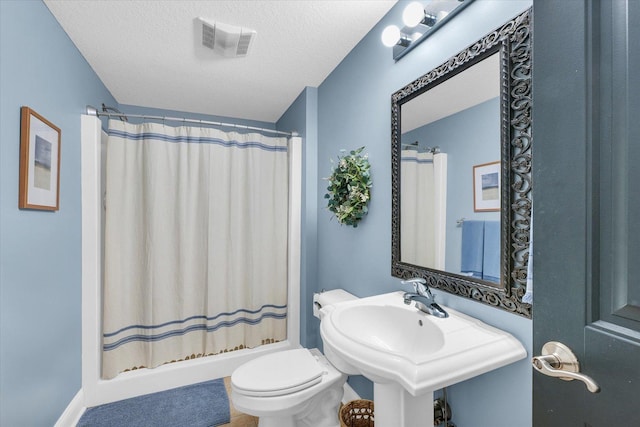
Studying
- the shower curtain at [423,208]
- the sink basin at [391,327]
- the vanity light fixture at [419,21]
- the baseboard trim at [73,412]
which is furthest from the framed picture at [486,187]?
the baseboard trim at [73,412]

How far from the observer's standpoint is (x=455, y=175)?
3.80ft

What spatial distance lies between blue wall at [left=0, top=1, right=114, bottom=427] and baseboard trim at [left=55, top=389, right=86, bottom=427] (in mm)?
43

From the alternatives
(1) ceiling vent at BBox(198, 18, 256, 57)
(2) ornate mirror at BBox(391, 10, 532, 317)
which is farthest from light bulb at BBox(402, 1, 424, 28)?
(1) ceiling vent at BBox(198, 18, 256, 57)

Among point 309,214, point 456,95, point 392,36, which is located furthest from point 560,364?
point 309,214

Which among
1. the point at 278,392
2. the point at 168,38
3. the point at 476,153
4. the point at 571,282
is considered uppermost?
the point at 168,38

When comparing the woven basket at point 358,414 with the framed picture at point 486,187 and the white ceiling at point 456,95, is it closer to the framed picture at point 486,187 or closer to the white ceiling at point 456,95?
the framed picture at point 486,187

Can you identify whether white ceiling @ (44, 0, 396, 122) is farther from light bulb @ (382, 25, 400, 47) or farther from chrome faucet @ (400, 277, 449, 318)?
chrome faucet @ (400, 277, 449, 318)

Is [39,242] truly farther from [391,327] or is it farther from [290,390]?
[391,327]

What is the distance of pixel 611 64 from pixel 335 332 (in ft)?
3.06

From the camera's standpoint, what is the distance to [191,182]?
224cm

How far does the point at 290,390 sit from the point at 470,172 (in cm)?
125

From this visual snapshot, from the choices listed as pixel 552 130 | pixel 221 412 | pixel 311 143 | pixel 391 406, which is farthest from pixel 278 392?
pixel 311 143

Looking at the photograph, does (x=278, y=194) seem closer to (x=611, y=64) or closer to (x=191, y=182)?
(x=191, y=182)

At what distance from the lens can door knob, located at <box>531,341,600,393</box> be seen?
1.66ft
